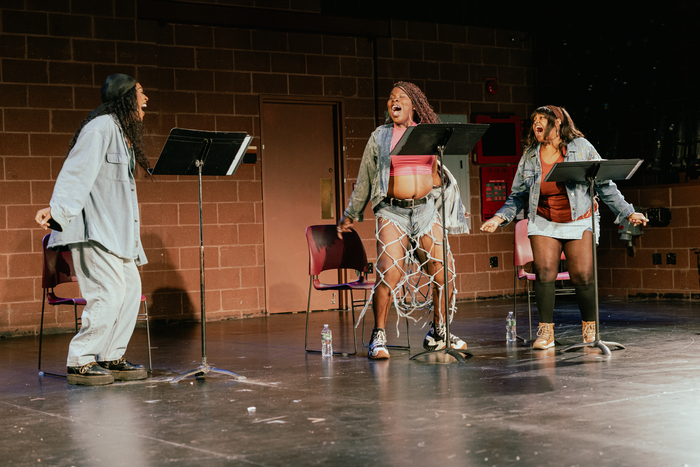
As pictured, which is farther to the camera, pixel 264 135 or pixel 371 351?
pixel 264 135

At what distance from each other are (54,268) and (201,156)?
4.80 ft

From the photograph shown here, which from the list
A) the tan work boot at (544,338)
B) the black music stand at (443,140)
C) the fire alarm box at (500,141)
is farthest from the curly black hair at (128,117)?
the fire alarm box at (500,141)

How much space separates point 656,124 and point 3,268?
21.3 ft

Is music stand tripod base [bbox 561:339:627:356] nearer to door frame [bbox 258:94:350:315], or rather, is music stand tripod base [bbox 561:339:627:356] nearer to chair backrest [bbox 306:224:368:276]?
chair backrest [bbox 306:224:368:276]

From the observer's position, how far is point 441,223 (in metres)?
4.83

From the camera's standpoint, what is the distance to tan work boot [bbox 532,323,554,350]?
15.9 ft

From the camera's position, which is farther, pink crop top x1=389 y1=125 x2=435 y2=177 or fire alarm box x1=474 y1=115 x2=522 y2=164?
fire alarm box x1=474 y1=115 x2=522 y2=164

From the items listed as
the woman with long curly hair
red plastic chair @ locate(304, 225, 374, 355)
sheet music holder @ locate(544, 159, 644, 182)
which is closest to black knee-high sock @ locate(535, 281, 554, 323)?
sheet music holder @ locate(544, 159, 644, 182)

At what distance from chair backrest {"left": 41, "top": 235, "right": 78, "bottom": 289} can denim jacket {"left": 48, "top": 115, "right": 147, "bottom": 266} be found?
84cm

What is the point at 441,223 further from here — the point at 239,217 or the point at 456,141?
the point at 239,217

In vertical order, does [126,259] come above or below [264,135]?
below

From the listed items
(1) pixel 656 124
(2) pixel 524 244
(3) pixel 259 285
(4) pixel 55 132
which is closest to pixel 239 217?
(3) pixel 259 285

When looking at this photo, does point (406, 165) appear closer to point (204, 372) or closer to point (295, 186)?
point (204, 372)

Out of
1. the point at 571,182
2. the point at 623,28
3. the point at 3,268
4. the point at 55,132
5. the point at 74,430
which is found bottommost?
the point at 74,430
